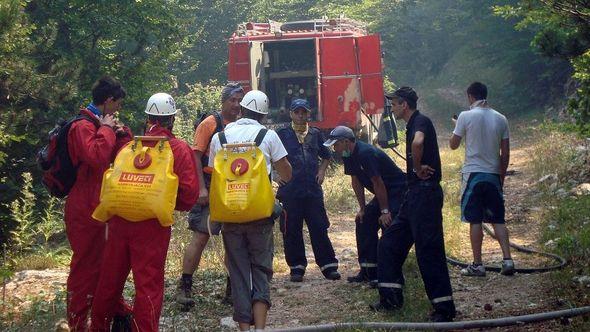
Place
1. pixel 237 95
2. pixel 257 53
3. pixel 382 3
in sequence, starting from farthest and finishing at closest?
pixel 382 3 < pixel 257 53 < pixel 237 95

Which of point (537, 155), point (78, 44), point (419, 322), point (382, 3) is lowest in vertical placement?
point (419, 322)

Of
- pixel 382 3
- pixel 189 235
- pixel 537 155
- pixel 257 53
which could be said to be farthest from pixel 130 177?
pixel 382 3

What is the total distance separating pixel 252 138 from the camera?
6141mm

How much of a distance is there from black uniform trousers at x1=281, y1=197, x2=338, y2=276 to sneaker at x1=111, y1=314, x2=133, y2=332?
107 inches

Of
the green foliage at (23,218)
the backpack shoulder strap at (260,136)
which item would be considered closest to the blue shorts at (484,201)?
the backpack shoulder strap at (260,136)

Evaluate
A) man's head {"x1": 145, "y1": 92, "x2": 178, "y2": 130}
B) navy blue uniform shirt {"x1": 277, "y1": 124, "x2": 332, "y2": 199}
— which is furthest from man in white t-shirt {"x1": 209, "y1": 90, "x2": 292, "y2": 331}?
navy blue uniform shirt {"x1": 277, "y1": 124, "x2": 332, "y2": 199}

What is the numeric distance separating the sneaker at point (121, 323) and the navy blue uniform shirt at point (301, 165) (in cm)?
286

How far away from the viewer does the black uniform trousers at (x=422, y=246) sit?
257 inches

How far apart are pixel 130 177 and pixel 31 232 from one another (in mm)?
5025

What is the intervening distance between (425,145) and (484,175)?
1.81m

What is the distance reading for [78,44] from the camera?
14.0 metres

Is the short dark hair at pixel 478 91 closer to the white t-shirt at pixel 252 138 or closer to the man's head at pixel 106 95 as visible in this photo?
the white t-shirt at pixel 252 138

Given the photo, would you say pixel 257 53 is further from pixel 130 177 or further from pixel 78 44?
pixel 130 177

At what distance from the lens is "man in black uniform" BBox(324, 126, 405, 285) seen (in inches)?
300
